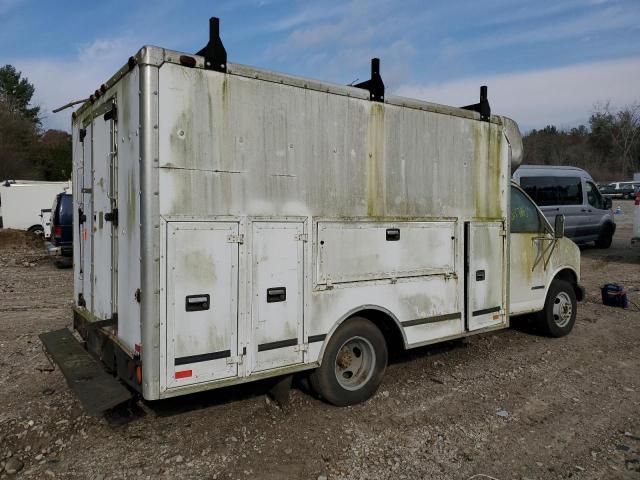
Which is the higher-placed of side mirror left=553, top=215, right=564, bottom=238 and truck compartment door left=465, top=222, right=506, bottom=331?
side mirror left=553, top=215, right=564, bottom=238

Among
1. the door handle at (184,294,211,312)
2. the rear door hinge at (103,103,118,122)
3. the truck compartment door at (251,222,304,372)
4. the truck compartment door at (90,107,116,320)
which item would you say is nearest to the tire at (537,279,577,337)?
the truck compartment door at (251,222,304,372)

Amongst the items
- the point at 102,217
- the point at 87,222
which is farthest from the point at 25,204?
the point at 102,217

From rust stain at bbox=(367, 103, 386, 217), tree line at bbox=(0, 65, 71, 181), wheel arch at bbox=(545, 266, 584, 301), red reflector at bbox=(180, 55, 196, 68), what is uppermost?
tree line at bbox=(0, 65, 71, 181)

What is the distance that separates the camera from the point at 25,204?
22.7 meters

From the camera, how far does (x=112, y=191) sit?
4.20 meters

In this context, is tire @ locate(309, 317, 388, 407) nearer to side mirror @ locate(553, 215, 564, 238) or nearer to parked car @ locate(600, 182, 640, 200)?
side mirror @ locate(553, 215, 564, 238)

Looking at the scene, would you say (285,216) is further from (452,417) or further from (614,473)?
(614,473)

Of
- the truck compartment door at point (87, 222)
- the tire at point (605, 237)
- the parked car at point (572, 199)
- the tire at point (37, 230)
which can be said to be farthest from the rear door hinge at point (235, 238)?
the tire at point (37, 230)

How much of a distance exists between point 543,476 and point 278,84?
3435 mm

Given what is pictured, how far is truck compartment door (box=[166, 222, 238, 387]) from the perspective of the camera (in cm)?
367

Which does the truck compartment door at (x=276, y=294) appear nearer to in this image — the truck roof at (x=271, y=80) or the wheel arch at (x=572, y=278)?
the truck roof at (x=271, y=80)

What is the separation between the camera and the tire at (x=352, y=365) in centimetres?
454

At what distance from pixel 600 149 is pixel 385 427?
251 feet

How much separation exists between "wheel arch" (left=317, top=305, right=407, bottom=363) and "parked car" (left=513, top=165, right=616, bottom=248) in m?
9.62
